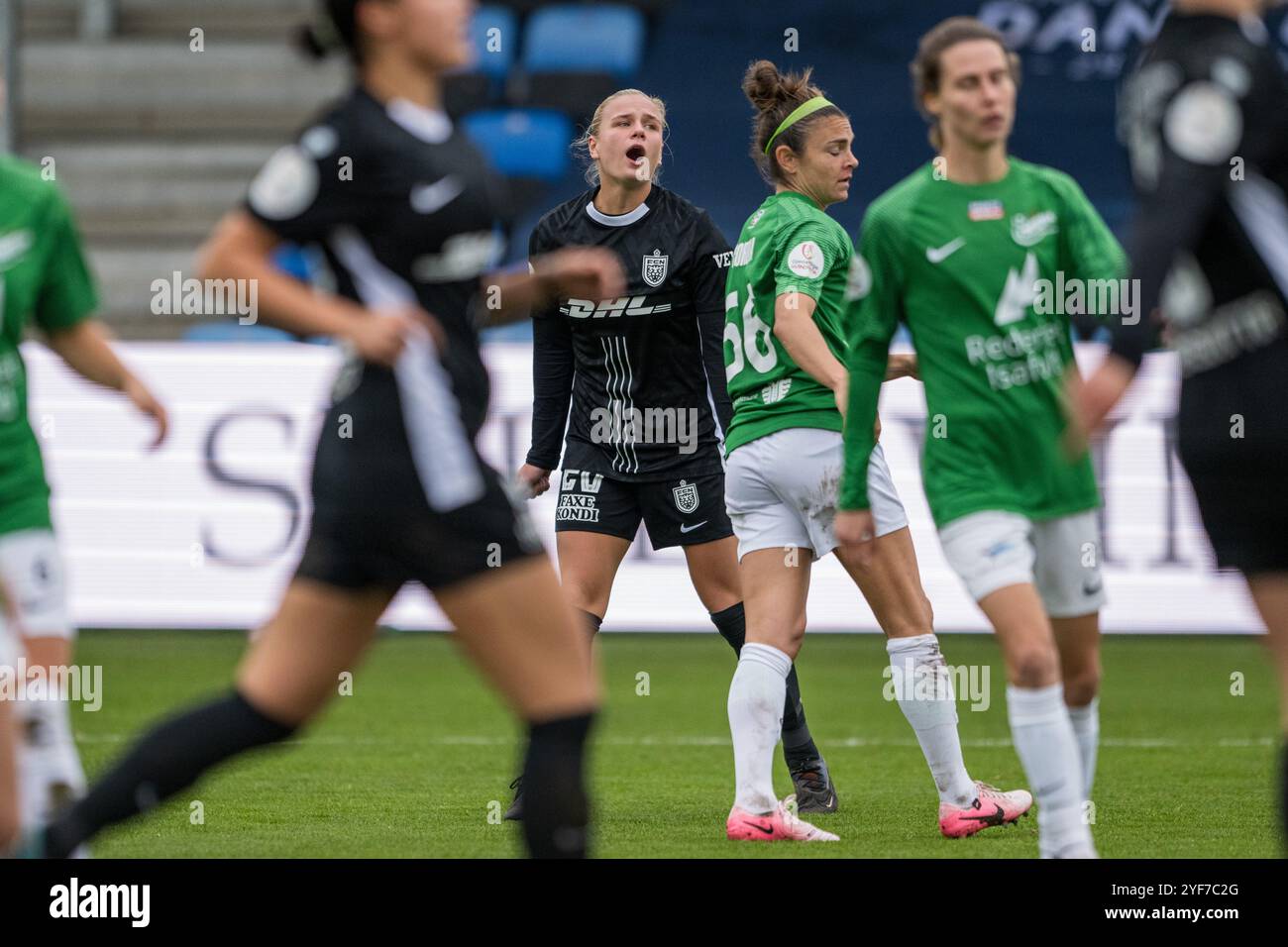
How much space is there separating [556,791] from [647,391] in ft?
9.97

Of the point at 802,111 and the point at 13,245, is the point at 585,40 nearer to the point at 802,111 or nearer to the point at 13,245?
the point at 802,111

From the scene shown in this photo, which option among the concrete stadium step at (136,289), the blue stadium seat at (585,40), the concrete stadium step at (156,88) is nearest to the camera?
the blue stadium seat at (585,40)

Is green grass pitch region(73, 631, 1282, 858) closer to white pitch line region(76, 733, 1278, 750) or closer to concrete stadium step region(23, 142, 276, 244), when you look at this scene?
white pitch line region(76, 733, 1278, 750)

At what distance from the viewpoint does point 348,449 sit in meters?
3.63

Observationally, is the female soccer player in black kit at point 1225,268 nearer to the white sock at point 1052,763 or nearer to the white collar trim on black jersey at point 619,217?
the white sock at point 1052,763

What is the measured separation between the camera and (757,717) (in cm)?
569

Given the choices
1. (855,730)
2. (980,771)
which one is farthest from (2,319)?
(855,730)

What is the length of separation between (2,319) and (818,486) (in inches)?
102

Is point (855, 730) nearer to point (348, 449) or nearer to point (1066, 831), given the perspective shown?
point (1066, 831)

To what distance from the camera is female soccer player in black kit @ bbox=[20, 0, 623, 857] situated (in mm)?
3602

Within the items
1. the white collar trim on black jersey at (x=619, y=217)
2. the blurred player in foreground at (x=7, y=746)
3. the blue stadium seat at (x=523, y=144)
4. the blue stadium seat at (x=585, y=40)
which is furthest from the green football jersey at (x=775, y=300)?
the blue stadium seat at (x=585, y=40)

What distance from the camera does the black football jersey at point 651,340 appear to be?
650 cm

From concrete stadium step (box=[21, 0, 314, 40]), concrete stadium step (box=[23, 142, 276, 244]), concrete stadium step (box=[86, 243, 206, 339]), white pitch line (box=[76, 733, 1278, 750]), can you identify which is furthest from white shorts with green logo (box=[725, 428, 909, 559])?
concrete stadium step (box=[21, 0, 314, 40])

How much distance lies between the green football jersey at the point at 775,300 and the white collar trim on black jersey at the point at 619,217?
2.06ft
